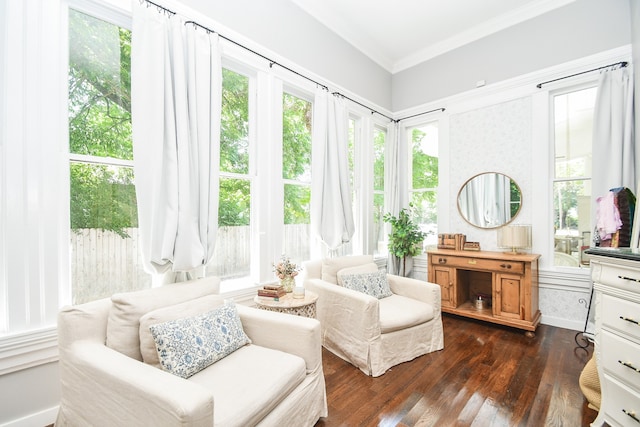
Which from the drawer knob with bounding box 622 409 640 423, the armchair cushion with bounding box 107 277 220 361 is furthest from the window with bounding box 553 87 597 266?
the armchair cushion with bounding box 107 277 220 361

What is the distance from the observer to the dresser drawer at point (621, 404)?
52.4 inches

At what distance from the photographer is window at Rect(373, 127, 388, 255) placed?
413 cm

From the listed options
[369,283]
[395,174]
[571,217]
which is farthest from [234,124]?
[571,217]

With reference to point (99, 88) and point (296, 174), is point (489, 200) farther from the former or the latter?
point (99, 88)

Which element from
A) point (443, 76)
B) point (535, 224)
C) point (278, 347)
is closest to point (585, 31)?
point (443, 76)

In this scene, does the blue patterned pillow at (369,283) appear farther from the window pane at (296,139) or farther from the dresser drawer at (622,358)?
the dresser drawer at (622,358)

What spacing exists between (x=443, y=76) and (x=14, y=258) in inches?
181

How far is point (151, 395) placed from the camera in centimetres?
103

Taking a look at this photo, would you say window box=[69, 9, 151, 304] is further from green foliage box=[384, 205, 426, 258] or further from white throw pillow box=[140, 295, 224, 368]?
green foliage box=[384, 205, 426, 258]

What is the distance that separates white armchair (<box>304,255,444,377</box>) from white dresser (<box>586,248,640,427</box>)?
1.14 m

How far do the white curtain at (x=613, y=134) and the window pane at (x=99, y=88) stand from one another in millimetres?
4091

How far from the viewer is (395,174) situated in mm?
4164

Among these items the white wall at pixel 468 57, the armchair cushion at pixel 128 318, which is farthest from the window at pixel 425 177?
the armchair cushion at pixel 128 318

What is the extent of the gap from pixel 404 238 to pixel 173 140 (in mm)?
2907
